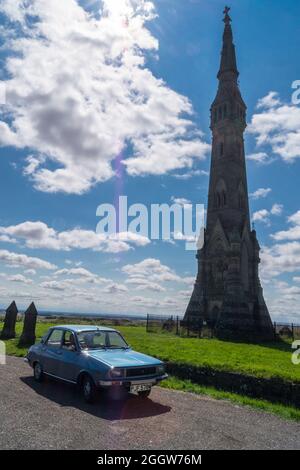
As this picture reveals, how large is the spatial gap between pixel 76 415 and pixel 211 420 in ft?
8.58

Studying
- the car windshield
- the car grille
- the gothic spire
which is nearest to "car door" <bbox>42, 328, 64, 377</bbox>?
the car windshield

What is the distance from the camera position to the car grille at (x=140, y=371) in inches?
316

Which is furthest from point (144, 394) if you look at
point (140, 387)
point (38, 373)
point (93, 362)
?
point (38, 373)

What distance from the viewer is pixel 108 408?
7.85 metres

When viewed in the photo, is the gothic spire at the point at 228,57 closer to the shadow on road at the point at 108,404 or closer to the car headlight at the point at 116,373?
the shadow on road at the point at 108,404

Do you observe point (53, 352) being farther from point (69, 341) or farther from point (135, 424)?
point (135, 424)

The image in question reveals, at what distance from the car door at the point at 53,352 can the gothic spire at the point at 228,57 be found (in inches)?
1464

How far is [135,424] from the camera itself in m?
6.79

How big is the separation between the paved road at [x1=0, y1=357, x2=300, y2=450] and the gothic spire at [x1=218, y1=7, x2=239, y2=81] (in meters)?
38.4

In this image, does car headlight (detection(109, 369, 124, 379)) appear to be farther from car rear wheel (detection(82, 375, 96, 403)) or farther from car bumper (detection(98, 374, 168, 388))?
car rear wheel (detection(82, 375, 96, 403))

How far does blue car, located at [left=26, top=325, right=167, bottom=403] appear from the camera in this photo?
7.95 meters

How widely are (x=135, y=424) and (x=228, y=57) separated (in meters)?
42.4

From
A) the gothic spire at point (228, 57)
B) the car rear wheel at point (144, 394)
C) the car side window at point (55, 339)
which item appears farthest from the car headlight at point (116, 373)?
the gothic spire at point (228, 57)

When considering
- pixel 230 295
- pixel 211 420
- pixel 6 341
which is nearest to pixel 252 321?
pixel 230 295
